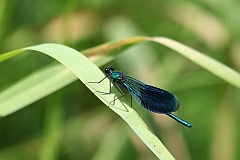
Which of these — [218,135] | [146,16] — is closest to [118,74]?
[218,135]

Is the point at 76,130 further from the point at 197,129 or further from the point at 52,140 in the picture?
the point at 197,129

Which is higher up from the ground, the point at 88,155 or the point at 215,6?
the point at 215,6

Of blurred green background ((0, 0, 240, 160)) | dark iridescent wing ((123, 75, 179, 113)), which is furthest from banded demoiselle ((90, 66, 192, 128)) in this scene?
blurred green background ((0, 0, 240, 160))

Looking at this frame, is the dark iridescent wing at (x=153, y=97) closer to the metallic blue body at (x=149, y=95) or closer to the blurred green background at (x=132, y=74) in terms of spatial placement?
the metallic blue body at (x=149, y=95)

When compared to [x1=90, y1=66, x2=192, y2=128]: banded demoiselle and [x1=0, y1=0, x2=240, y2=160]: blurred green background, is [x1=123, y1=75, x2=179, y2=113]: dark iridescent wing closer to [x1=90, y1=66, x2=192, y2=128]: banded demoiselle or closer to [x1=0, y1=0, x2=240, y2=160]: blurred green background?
[x1=90, y1=66, x2=192, y2=128]: banded demoiselle

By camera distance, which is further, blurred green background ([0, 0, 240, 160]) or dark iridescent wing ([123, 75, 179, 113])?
blurred green background ([0, 0, 240, 160])

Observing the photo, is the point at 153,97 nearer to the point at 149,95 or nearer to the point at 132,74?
the point at 149,95

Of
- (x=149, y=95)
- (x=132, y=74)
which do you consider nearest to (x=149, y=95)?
(x=149, y=95)
